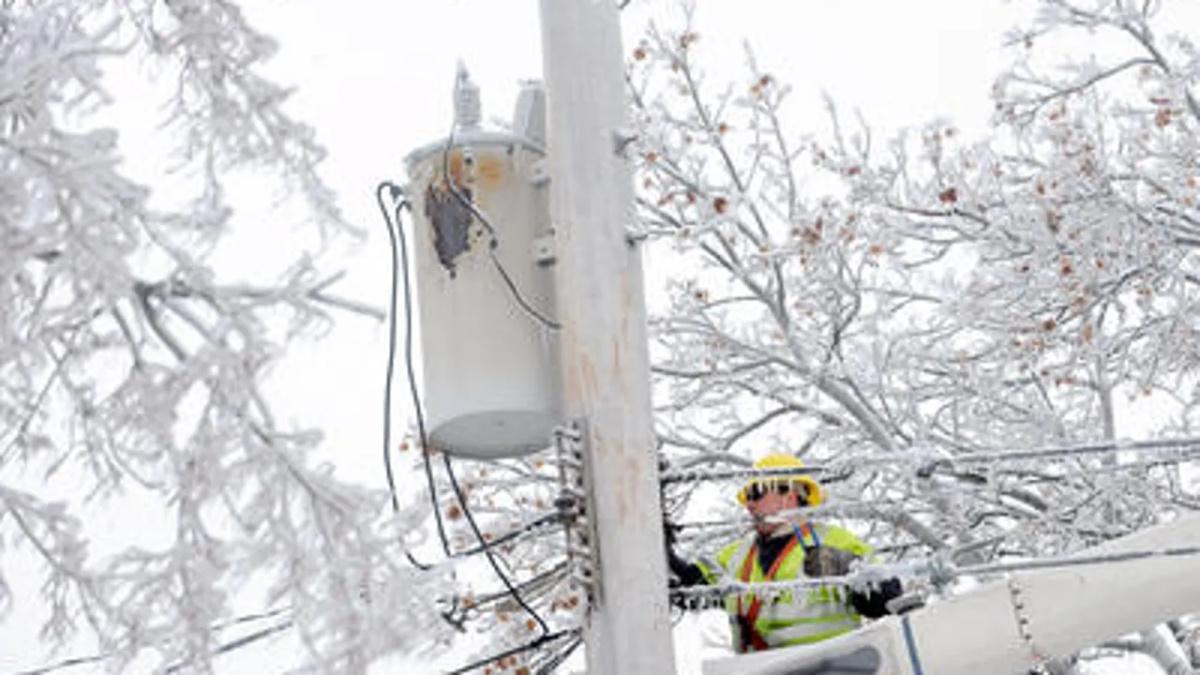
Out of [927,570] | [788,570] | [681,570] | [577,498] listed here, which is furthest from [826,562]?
[577,498]

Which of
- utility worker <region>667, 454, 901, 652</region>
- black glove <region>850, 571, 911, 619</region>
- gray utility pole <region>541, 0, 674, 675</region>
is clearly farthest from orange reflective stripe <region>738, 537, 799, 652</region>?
gray utility pole <region>541, 0, 674, 675</region>

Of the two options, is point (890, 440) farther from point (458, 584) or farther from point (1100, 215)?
point (458, 584)

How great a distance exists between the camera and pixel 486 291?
493cm

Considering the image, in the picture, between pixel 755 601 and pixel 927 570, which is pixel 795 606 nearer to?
pixel 755 601

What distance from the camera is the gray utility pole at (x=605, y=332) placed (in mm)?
4625

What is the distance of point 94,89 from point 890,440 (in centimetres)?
691

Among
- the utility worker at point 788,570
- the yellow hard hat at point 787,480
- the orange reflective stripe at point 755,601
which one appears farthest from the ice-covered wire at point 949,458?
the orange reflective stripe at point 755,601

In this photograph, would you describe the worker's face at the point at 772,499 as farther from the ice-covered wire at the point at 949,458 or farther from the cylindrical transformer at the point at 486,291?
the cylindrical transformer at the point at 486,291

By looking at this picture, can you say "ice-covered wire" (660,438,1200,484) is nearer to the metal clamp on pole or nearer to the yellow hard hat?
the yellow hard hat

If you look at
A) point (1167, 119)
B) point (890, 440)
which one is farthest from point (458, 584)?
point (1167, 119)

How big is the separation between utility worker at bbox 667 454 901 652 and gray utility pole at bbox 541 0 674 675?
4.16 feet

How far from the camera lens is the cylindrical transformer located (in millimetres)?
4855

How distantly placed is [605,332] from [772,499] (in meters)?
2.02

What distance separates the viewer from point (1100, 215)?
32.3ft
